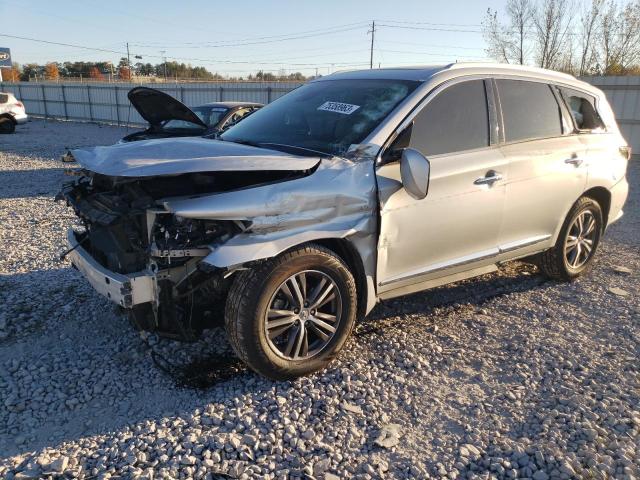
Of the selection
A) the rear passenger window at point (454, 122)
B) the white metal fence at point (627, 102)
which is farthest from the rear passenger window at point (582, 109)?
the white metal fence at point (627, 102)

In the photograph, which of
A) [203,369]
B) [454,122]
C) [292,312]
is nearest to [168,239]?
[292,312]

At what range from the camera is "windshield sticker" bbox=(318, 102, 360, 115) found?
3.79m

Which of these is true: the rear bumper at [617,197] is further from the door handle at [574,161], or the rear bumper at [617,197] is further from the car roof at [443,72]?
the car roof at [443,72]

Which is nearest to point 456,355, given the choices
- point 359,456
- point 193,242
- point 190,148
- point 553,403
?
point 553,403

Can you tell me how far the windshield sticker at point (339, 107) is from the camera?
3.79 metres

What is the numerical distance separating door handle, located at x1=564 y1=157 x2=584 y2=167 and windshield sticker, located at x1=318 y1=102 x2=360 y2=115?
2110mm

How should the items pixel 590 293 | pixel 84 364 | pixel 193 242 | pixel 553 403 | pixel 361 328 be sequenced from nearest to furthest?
pixel 193 242 → pixel 553 403 → pixel 84 364 → pixel 361 328 → pixel 590 293

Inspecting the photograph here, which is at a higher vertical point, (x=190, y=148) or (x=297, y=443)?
(x=190, y=148)

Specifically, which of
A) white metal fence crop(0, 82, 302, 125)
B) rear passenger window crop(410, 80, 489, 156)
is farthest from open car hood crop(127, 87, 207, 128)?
white metal fence crop(0, 82, 302, 125)

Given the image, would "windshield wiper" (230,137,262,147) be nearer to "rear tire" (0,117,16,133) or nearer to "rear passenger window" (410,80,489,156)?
"rear passenger window" (410,80,489,156)

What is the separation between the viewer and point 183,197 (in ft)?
9.86

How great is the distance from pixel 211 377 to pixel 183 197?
3.86ft

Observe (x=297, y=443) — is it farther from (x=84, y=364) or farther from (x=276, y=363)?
(x=84, y=364)

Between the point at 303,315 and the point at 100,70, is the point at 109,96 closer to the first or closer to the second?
the point at 303,315
